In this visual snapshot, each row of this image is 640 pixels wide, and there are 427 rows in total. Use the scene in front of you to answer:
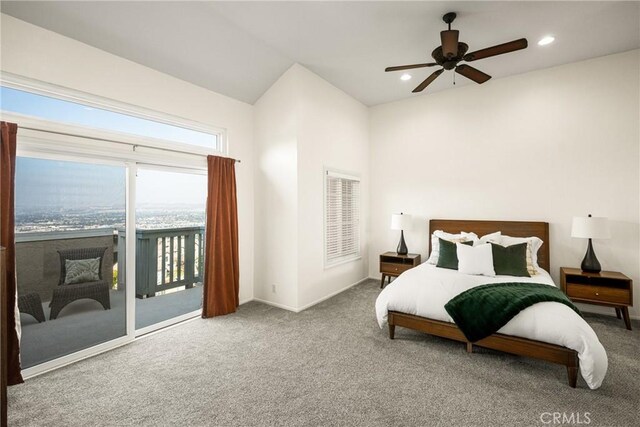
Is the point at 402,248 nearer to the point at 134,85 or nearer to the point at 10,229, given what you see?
the point at 134,85

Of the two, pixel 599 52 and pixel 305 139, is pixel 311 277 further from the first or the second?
pixel 599 52

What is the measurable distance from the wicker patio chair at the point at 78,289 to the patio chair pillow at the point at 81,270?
0.02m

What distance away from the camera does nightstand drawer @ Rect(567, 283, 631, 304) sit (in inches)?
130

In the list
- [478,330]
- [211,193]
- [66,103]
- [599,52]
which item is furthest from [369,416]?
[599,52]

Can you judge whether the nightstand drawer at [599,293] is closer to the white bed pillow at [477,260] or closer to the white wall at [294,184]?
the white bed pillow at [477,260]

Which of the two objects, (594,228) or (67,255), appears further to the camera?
(594,228)

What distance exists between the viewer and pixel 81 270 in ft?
9.25

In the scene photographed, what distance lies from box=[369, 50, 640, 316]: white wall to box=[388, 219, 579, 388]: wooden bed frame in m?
0.15

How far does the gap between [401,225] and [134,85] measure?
418 cm

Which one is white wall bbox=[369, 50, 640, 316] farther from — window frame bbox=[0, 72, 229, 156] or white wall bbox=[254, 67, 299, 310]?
window frame bbox=[0, 72, 229, 156]

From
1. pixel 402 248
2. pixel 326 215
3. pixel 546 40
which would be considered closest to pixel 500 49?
pixel 546 40

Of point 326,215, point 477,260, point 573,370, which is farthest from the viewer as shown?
point 326,215

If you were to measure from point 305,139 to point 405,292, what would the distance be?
2437 mm

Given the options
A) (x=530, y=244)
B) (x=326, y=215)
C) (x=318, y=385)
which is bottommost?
(x=318, y=385)
